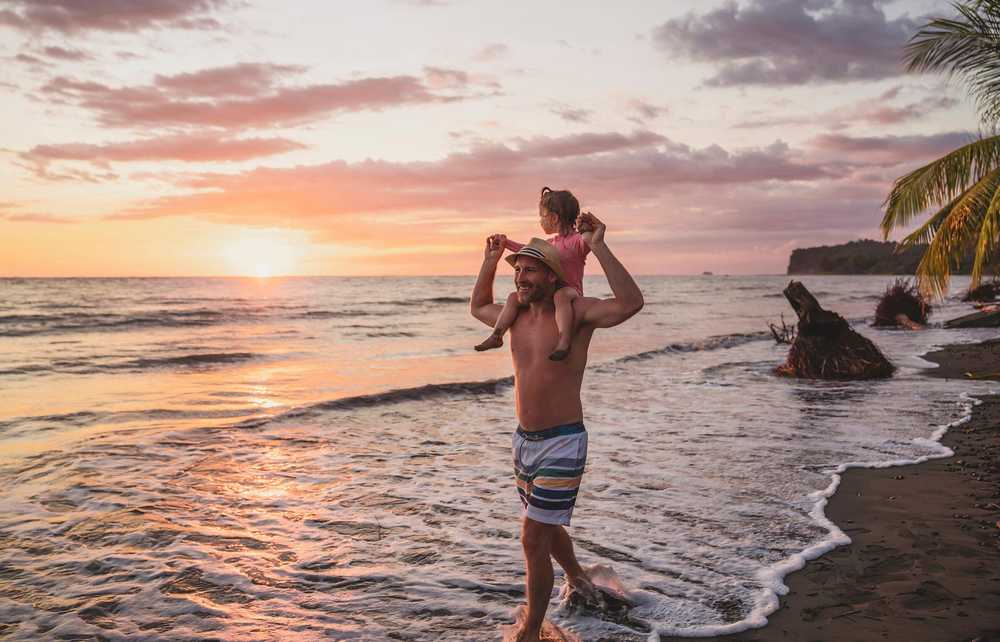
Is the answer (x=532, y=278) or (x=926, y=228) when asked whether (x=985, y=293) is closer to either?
(x=926, y=228)

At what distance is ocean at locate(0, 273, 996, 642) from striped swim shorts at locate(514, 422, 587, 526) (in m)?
0.96

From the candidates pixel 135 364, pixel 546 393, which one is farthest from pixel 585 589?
pixel 135 364

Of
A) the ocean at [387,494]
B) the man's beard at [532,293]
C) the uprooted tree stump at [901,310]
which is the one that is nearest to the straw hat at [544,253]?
the man's beard at [532,293]

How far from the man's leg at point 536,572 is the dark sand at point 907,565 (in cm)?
80

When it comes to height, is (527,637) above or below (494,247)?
below

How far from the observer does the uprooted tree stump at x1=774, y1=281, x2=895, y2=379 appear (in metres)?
14.7

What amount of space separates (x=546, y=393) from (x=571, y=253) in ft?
2.49

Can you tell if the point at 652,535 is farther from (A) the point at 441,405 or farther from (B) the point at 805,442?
(A) the point at 441,405

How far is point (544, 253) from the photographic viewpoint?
3.67m

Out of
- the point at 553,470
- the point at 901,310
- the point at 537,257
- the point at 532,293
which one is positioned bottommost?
the point at 901,310

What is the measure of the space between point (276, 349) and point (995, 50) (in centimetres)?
1990

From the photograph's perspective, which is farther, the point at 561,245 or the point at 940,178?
the point at 940,178

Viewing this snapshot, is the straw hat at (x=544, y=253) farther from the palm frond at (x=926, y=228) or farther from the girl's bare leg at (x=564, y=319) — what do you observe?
the palm frond at (x=926, y=228)

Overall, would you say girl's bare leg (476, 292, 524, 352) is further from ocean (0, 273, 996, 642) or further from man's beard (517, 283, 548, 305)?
ocean (0, 273, 996, 642)
